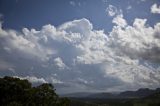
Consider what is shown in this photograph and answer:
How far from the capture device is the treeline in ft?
243

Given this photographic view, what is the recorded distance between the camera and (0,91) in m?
83.0

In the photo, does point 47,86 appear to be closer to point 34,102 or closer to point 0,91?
point 34,102

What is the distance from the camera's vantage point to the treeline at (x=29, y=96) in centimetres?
7412

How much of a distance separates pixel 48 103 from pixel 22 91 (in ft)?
30.2

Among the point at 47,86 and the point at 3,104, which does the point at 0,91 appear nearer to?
the point at 3,104

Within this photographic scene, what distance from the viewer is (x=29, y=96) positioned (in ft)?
248

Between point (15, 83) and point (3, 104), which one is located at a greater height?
point (15, 83)

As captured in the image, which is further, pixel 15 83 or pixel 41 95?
pixel 15 83

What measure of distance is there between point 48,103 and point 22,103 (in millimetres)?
6825

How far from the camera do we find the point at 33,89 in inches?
3017

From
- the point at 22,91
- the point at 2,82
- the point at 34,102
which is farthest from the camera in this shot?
the point at 2,82

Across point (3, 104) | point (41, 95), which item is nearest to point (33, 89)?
point (41, 95)

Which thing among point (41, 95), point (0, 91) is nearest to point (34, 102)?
point (41, 95)

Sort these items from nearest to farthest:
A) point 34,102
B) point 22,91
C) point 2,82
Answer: point 34,102, point 22,91, point 2,82
